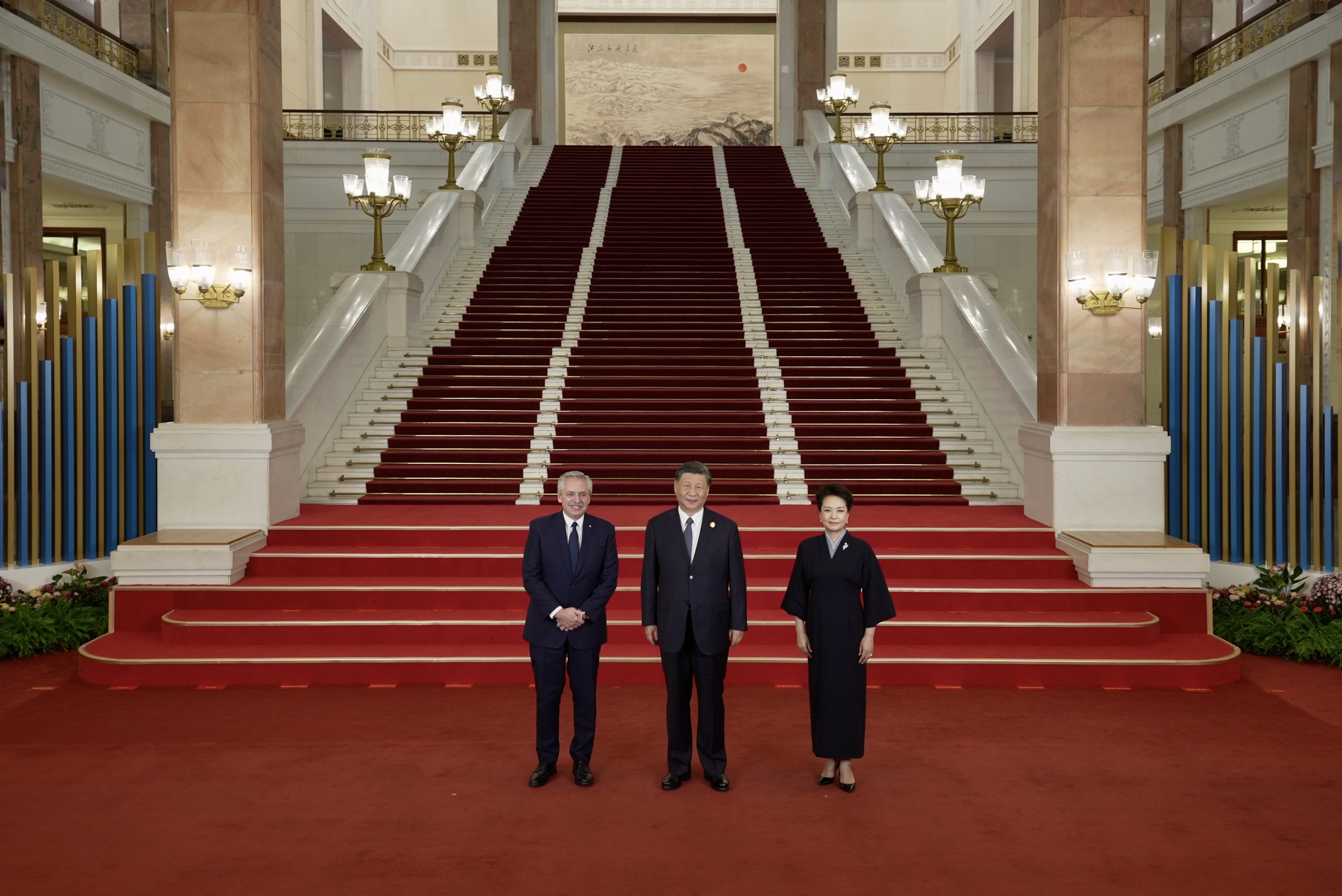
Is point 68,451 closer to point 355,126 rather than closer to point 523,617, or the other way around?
point 523,617

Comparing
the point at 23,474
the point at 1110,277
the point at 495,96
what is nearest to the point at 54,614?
the point at 23,474

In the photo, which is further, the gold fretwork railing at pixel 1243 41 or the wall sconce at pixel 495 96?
the wall sconce at pixel 495 96

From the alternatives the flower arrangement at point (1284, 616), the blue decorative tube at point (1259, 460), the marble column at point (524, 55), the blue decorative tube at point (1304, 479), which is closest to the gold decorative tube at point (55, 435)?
the flower arrangement at point (1284, 616)

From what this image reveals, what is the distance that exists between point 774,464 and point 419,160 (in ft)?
47.3

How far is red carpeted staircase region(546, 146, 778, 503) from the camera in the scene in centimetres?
1034

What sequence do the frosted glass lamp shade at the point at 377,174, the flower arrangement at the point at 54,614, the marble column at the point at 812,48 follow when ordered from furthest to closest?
the marble column at the point at 812,48 → the frosted glass lamp shade at the point at 377,174 → the flower arrangement at the point at 54,614

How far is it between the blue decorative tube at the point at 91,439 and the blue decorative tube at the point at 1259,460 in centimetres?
977

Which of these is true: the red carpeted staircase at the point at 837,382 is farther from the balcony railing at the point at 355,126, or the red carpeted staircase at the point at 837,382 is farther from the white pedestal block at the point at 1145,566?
the balcony railing at the point at 355,126

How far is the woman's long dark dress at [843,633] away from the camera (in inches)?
197

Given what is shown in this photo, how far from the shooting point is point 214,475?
8445 millimetres

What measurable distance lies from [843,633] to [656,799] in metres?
1.11

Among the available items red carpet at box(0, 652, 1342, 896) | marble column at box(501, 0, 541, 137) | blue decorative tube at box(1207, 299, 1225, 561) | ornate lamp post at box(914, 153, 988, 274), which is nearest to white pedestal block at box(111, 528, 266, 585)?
red carpet at box(0, 652, 1342, 896)

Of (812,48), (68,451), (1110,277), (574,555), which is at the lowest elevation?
(574,555)

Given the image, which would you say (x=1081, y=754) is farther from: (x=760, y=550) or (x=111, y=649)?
Answer: (x=111, y=649)
